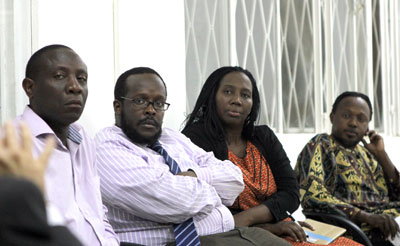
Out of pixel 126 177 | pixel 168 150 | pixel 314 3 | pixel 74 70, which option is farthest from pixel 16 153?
pixel 314 3

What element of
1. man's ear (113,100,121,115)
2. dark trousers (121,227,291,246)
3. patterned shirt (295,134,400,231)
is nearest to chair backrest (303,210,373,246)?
patterned shirt (295,134,400,231)

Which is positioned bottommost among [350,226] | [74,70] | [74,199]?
[350,226]

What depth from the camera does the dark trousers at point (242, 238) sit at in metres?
3.16

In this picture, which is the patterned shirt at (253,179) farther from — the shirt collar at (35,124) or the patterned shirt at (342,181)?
the shirt collar at (35,124)

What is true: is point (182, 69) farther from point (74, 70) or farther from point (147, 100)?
point (74, 70)

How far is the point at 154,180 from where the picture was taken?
299 centimetres

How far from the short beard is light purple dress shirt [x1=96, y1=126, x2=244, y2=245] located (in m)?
0.04

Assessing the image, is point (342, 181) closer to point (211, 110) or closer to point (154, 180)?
point (211, 110)

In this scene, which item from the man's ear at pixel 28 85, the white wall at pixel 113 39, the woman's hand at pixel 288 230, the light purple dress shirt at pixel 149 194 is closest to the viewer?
the man's ear at pixel 28 85

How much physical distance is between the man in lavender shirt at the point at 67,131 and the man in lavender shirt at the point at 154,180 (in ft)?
0.78

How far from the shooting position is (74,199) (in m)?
2.56

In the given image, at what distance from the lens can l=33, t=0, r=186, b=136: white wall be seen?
361 centimetres

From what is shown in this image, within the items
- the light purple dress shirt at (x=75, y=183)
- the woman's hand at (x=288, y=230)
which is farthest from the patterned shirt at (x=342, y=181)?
the light purple dress shirt at (x=75, y=183)

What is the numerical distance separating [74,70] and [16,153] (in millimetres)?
1710
